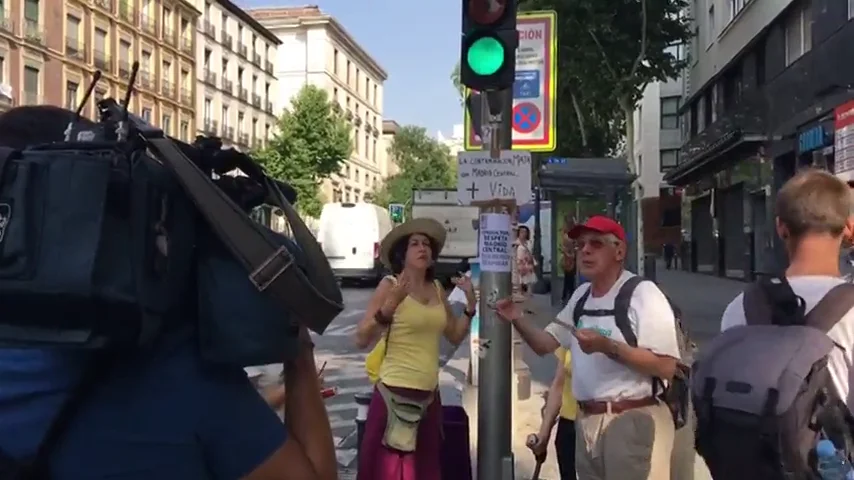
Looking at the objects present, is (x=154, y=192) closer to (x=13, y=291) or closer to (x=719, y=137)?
(x=13, y=291)

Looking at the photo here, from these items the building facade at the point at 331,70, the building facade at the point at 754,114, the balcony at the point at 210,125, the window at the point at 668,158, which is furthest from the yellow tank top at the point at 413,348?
the building facade at the point at 331,70

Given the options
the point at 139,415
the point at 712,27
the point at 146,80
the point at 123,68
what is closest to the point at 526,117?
the point at 139,415

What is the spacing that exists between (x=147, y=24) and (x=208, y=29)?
8882mm

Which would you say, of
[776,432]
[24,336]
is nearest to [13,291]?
[24,336]

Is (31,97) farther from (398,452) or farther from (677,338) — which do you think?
(677,338)

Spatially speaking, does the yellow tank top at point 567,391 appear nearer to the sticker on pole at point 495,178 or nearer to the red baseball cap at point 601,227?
the red baseball cap at point 601,227

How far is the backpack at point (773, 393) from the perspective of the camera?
244cm

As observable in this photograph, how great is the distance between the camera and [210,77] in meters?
60.9

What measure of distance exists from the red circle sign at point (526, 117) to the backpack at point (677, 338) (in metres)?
3.65

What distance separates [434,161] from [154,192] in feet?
274

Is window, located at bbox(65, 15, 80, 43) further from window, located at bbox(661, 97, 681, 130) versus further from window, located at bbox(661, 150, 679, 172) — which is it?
window, located at bbox(661, 150, 679, 172)

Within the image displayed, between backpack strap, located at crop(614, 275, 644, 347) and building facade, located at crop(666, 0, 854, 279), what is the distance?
8325 mm

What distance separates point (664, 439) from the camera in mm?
3957

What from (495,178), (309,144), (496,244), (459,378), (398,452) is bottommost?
(459,378)
